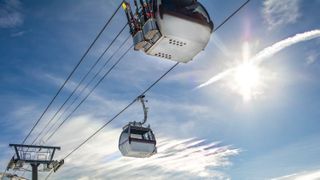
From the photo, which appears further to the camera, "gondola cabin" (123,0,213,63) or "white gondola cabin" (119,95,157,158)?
"white gondola cabin" (119,95,157,158)

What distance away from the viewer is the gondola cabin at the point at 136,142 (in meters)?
13.3

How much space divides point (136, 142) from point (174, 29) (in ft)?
24.9

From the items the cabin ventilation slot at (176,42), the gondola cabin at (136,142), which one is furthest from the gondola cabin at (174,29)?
the gondola cabin at (136,142)

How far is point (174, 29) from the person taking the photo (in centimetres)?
662

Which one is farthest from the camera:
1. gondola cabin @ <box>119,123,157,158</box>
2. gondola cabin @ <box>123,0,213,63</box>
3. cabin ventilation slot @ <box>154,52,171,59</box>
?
gondola cabin @ <box>119,123,157,158</box>

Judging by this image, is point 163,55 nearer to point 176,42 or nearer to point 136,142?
point 176,42

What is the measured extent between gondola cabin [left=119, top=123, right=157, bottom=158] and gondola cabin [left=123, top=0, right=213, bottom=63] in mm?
6764

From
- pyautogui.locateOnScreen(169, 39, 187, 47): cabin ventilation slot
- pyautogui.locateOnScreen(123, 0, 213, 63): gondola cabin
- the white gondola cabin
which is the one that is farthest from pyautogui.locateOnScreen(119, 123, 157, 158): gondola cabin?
pyautogui.locateOnScreen(169, 39, 187, 47): cabin ventilation slot

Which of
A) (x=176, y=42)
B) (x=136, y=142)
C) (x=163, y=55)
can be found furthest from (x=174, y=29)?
(x=136, y=142)

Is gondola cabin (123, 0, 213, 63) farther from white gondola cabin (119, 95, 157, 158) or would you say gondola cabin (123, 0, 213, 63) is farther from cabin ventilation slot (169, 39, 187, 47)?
white gondola cabin (119, 95, 157, 158)

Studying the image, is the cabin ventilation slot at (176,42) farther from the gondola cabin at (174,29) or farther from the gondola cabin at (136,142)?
the gondola cabin at (136,142)

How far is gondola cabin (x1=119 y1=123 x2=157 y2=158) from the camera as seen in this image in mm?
13312

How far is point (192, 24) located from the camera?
22.2 ft

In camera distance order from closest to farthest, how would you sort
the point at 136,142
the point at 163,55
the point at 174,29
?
the point at 174,29 → the point at 163,55 → the point at 136,142
